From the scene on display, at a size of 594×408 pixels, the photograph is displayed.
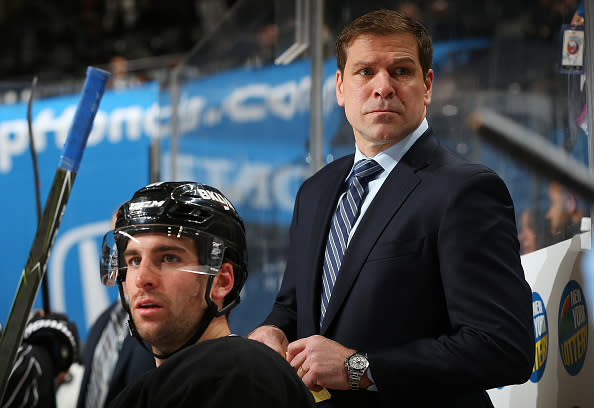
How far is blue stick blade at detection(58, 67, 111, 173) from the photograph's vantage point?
1717 millimetres

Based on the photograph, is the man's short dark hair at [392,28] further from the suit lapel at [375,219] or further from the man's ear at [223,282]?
the man's ear at [223,282]

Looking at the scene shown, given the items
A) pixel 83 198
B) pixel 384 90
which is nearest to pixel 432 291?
pixel 384 90

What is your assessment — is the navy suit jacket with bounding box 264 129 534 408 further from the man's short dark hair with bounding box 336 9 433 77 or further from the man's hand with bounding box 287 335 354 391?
the man's short dark hair with bounding box 336 9 433 77

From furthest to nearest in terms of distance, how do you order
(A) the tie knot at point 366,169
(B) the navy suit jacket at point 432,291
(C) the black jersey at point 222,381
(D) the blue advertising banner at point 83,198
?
(D) the blue advertising banner at point 83,198 → (A) the tie knot at point 366,169 → (B) the navy suit jacket at point 432,291 → (C) the black jersey at point 222,381

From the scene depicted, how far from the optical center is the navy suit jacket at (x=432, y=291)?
1.35 meters

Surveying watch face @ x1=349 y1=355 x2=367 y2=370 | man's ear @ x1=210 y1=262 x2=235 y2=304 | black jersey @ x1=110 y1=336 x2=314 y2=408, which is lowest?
watch face @ x1=349 y1=355 x2=367 y2=370

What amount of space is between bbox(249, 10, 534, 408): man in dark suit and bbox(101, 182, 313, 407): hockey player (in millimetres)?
166

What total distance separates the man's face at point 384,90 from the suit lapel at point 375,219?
71 millimetres

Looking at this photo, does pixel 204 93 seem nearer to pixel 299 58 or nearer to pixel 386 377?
pixel 299 58

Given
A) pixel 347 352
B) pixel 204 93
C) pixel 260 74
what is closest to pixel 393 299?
pixel 347 352

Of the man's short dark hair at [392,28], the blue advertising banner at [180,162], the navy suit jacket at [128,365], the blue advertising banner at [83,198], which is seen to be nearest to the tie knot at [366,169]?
the man's short dark hair at [392,28]

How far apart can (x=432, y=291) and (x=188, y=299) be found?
0.48 m

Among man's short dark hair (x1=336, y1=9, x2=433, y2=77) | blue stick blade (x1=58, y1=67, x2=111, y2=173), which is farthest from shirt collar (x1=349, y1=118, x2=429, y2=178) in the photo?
blue stick blade (x1=58, y1=67, x2=111, y2=173)

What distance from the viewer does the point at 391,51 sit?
155 centimetres
